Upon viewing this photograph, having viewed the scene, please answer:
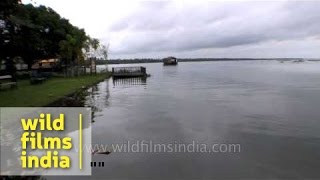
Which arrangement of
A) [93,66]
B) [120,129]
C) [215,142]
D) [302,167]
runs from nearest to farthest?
[302,167] → [215,142] → [120,129] → [93,66]

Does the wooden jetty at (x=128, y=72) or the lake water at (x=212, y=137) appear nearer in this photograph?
the lake water at (x=212, y=137)

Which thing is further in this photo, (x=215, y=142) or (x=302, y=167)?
(x=215, y=142)

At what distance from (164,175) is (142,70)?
2166 inches

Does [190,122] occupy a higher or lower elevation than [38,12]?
lower

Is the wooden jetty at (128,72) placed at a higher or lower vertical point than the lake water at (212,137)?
higher

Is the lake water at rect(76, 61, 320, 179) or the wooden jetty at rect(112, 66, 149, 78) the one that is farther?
the wooden jetty at rect(112, 66, 149, 78)

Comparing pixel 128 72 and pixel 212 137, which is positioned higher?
pixel 128 72

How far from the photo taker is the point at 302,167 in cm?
1083

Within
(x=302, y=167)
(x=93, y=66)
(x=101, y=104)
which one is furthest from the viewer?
(x=93, y=66)

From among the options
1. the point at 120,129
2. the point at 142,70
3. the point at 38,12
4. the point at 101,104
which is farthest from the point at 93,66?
the point at 120,129

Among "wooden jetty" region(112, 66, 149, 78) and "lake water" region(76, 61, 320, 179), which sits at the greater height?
"wooden jetty" region(112, 66, 149, 78)

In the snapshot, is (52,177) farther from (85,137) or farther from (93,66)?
(93,66)

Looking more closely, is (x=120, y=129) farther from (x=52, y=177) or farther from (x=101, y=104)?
(x=101, y=104)

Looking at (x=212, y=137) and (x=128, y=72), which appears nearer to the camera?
(x=212, y=137)
